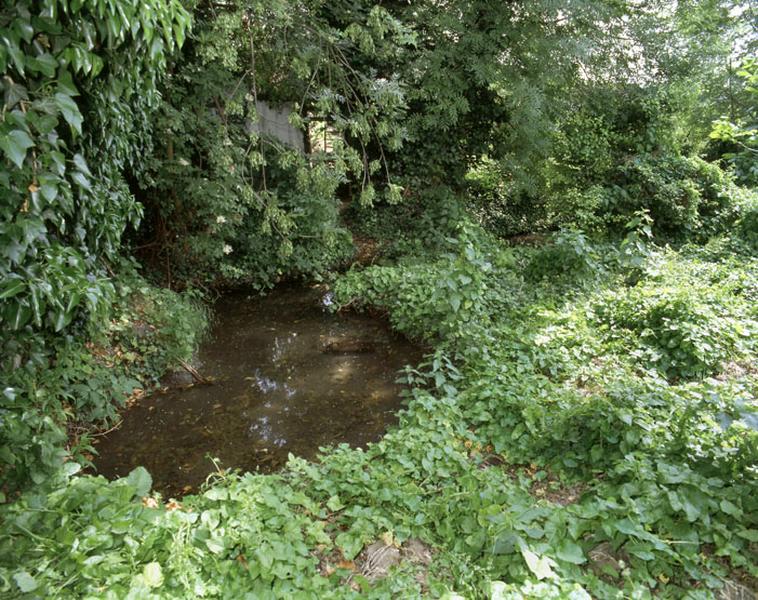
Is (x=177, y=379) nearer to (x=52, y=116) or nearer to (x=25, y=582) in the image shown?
(x=25, y=582)

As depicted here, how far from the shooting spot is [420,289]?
6.05 m

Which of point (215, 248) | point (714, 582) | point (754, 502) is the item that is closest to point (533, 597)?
point (714, 582)

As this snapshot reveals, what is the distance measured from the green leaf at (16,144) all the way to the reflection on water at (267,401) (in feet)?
8.13

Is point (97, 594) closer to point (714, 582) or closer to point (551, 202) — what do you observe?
point (714, 582)

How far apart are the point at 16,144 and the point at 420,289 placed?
453cm

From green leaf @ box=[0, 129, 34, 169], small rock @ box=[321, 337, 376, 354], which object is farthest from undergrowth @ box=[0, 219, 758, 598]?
green leaf @ box=[0, 129, 34, 169]

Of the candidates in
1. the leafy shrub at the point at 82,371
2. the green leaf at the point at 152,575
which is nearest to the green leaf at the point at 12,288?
the leafy shrub at the point at 82,371

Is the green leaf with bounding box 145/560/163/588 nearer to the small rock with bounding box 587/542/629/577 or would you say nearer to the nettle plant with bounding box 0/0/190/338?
the nettle plant with bounding box 0/0/190/338

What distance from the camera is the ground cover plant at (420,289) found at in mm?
2344

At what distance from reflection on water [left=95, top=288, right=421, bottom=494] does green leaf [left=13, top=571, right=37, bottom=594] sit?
4.84ft

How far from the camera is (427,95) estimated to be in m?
7.35

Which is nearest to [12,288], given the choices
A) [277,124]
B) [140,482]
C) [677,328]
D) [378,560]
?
[140,482]

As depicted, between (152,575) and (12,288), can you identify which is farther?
(12,288)

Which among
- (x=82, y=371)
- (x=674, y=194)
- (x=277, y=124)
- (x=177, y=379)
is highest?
(x=674, y=194)
